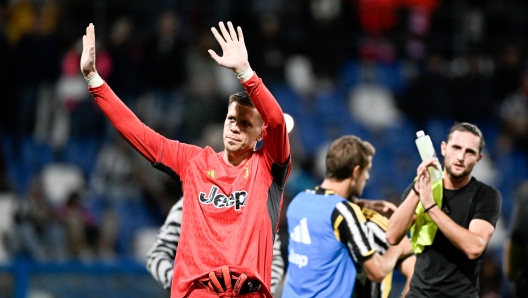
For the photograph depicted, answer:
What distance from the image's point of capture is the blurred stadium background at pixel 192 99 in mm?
10234

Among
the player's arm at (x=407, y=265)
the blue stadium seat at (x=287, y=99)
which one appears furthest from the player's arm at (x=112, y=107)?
the blue stadium seat at (x=287, y=99)

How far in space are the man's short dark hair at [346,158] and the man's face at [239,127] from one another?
117 cm

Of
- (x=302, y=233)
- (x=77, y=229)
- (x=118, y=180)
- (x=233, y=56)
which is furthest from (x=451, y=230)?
(x=118, y=180)

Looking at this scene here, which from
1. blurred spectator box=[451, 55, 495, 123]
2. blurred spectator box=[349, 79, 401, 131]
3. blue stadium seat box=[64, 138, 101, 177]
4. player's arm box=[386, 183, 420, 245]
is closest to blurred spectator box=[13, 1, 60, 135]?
blue stadium seat box=[64, 138, 101, 177]

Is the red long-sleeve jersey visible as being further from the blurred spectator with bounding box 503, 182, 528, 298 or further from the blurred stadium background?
the blurred stadium background

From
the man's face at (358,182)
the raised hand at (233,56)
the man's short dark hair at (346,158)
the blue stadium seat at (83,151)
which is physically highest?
the blue stadium seat at (83,151)

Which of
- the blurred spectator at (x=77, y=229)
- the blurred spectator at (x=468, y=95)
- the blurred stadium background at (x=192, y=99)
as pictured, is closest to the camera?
the blurred spectator at (x=77, y=229)

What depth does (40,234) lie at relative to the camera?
10.0 m

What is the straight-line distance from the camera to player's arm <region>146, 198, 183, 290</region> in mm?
5676

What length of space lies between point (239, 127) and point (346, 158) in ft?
4.11

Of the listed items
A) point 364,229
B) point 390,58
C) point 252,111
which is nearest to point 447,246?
point 364,229

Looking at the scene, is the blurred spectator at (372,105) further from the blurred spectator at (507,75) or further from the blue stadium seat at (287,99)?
the blurred spectator at (507,75)

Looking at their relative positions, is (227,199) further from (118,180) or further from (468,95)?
(468,95)

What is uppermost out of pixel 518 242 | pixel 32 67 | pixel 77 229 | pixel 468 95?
pixel 468 95
